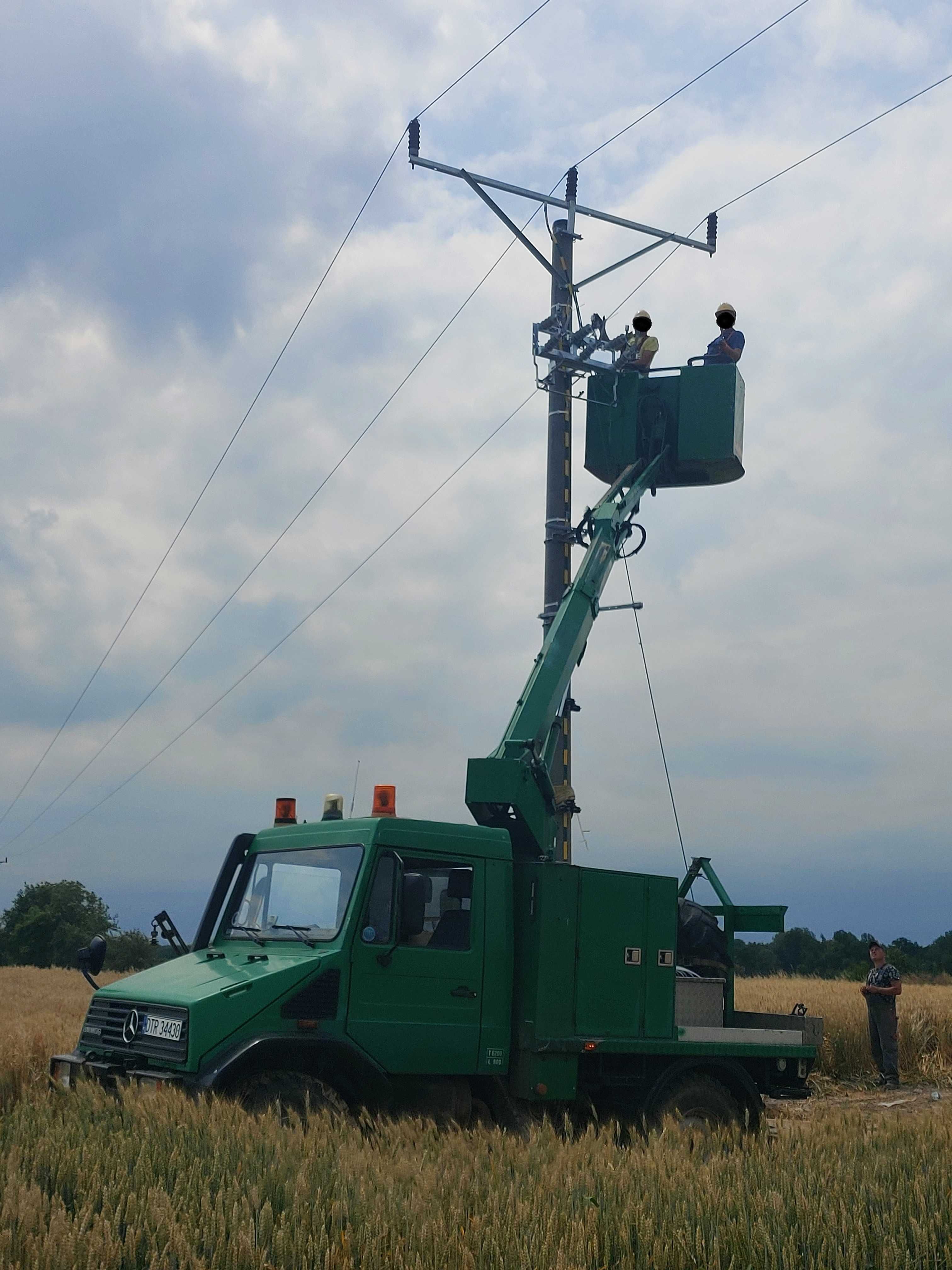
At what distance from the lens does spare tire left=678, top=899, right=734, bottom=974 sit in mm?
11586

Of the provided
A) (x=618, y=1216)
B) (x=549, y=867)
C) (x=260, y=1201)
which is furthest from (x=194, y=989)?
(x=618, y=1216)

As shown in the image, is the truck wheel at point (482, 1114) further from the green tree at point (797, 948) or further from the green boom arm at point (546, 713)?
the green tree at point (797, 948)

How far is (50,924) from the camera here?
8256cm

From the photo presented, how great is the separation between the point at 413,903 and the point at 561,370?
835 cm

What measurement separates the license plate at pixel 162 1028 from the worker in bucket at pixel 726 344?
10.7 metres

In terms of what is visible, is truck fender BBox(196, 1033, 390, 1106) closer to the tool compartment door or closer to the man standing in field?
the tool compartment door

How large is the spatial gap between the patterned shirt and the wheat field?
32.4 ft

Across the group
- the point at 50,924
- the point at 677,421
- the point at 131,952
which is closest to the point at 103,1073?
the point at 677,421

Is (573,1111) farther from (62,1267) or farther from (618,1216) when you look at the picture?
(62,1267)

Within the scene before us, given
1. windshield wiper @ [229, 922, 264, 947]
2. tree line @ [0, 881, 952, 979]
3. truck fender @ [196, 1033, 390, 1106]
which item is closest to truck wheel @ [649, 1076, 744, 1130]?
truck fender @ [196, 1033, 390, 1106]

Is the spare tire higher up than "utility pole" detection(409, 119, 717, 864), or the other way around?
"utility pole" detection(409, 119, 717, 864)

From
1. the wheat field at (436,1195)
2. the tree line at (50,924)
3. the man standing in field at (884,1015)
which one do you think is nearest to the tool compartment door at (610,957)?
the wheat field at (436,1195)

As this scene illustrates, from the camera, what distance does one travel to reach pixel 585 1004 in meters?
9.77

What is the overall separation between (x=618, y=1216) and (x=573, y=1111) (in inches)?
197
